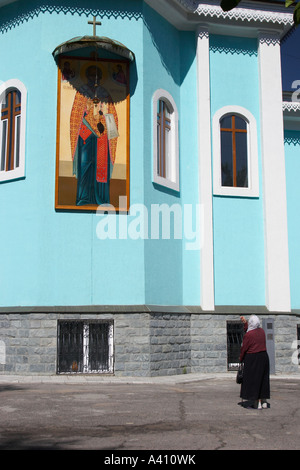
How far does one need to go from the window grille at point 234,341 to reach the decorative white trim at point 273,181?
1062 millimetres

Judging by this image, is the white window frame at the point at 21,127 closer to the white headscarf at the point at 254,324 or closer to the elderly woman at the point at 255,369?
the white headscarf at the point at 254,324

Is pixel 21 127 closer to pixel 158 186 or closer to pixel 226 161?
pixel 158 186

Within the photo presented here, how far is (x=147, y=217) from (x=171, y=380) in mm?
4156

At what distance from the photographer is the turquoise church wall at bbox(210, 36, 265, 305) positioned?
1750 cm

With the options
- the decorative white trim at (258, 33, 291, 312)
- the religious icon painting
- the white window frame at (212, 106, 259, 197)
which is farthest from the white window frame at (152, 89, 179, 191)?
the decorative white trim at (258, 33, 291, 312)

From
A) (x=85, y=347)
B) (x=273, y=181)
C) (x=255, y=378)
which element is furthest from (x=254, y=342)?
(x=273, y=181)

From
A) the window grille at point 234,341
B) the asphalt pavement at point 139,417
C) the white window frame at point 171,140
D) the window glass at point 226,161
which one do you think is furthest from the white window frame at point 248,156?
the asphalt pavement at point 139,417

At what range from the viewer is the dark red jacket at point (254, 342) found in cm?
1041

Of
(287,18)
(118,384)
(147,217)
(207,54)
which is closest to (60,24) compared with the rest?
(207,54)

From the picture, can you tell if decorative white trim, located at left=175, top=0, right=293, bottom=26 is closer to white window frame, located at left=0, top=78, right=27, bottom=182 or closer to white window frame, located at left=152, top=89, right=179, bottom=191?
white window frame, located at left=152, top=89, right=179, bottom=191

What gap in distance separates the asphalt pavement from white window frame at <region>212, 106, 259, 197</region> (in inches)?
235

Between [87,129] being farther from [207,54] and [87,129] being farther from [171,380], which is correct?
[171,380]
